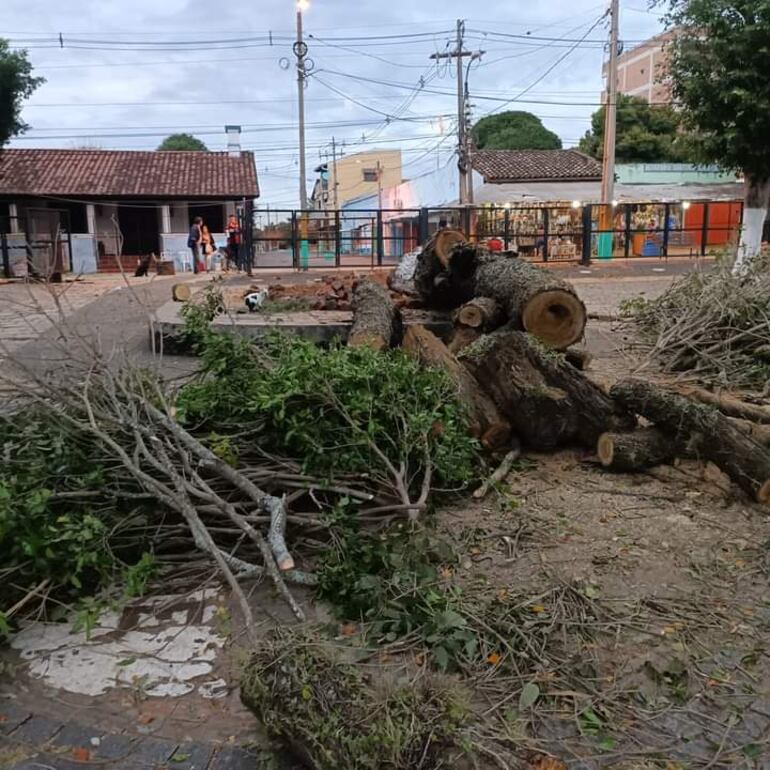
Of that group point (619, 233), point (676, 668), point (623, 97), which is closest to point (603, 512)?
point (676, 668)

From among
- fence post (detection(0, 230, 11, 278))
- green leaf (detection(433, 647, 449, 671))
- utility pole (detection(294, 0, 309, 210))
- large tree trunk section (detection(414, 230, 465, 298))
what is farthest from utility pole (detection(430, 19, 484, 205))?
green leaf (detection(433, 647, 449, 671))

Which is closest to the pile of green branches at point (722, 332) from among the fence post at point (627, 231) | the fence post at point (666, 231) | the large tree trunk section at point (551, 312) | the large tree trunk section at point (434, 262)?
the large tree trunk section at point (551, 312)

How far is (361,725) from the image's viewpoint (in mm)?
2131

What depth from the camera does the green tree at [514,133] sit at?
5603 cm

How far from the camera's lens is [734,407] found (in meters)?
4.70

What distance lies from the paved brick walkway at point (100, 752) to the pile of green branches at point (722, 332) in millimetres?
4504

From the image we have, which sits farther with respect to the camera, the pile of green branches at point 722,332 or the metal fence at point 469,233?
the metal fence at point 469,233

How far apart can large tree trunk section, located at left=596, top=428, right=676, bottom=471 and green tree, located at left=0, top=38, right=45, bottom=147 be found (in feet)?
71.4

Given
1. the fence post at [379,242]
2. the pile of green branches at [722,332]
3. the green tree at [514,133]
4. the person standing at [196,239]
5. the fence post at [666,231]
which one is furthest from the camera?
the green tree at [514,133]

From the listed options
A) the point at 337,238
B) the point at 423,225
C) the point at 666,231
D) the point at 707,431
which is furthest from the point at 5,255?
the point at 707,431

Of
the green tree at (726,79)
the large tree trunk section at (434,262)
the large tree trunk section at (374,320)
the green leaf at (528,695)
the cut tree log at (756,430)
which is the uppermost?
the green tree at (726,79)

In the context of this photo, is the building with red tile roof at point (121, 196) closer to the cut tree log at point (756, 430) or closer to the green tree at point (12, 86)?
the green tree at point (12, 86)

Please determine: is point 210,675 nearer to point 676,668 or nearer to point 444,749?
point 444,749

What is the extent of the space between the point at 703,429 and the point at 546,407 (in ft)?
2.75
